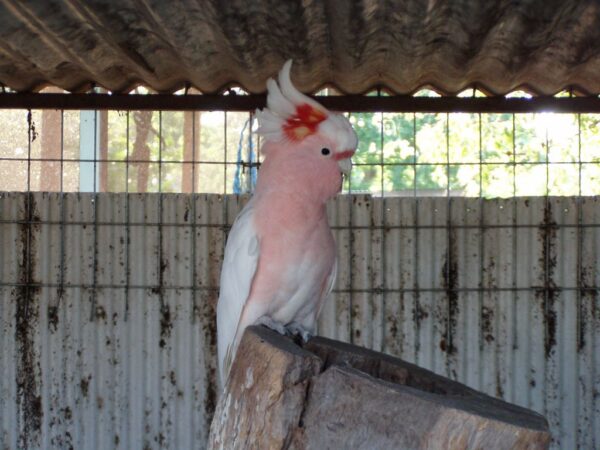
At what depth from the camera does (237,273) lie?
3441 millimetres

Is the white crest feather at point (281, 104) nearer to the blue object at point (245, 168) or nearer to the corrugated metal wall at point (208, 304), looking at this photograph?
the corrugated metal wall at point (208, 304)

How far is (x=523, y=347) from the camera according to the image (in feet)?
20.1

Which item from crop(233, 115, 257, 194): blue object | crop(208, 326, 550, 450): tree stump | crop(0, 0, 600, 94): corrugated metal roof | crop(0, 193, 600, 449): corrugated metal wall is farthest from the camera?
crop(233, 115, 257, 194): blue object

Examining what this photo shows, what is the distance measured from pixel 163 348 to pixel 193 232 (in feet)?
3.07

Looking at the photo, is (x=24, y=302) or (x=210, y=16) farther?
(x=24, y=302)

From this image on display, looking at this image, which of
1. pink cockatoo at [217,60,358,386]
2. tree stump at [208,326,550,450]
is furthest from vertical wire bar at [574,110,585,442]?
tree stump at [208,326,550,450]

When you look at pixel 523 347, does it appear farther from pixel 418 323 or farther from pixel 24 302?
pixel 24 302

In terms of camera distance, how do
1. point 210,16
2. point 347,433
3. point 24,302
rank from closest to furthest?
point 347,433 < point 210,16 < point 24,302

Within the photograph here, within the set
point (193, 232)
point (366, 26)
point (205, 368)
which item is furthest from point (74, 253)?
point (366, 26)

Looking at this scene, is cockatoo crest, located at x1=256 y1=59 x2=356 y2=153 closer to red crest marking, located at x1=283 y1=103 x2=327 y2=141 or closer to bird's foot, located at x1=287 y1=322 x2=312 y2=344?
red crest marking, located at x1=283 y1=103 x2=327 y2=141

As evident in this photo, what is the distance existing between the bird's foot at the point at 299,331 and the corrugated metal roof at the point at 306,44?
5.22 feet

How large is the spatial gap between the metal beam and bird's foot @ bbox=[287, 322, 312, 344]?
2527 mm

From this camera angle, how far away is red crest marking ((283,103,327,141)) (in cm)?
326

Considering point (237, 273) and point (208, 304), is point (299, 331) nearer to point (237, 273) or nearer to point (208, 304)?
point (237, 273)
